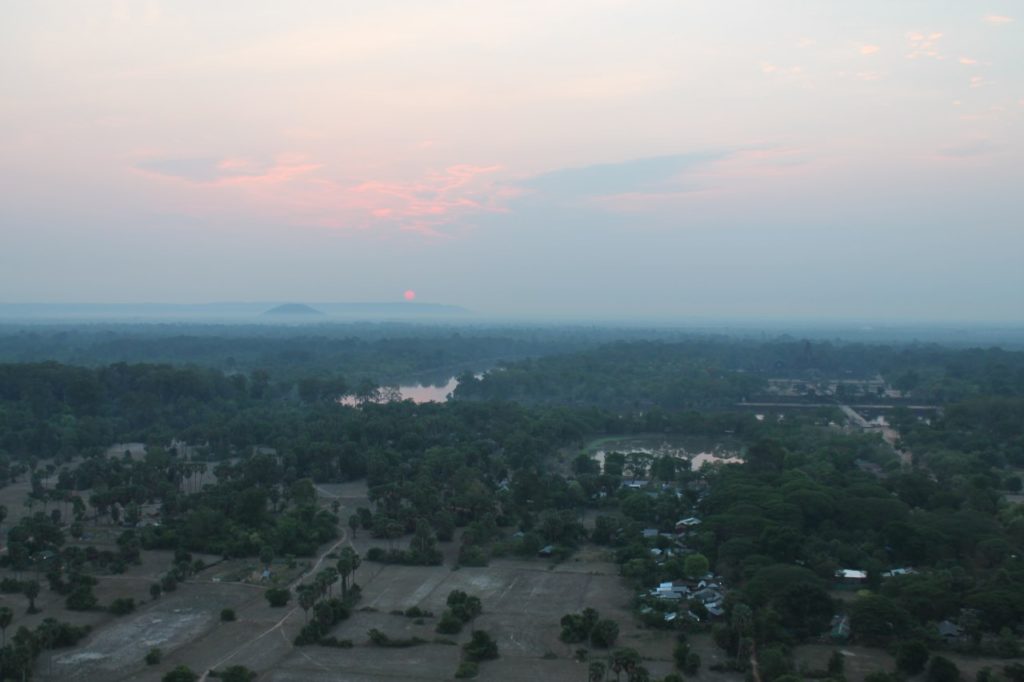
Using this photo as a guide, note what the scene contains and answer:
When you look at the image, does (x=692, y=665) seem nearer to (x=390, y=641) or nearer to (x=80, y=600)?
(x=390, y=641)

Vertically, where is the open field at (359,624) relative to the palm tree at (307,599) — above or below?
below

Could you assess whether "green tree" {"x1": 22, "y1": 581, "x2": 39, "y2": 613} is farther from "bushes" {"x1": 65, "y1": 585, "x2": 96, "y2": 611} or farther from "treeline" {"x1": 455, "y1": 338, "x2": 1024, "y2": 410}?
"treeline" {"x1": 455, "y1": 338, "x2": 1024, "y2": 410}

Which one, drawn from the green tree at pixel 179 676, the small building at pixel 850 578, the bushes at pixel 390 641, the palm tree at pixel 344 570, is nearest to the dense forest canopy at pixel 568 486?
the small building at pixel 850 578

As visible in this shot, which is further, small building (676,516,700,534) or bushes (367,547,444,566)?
small building (676,516,700,534)

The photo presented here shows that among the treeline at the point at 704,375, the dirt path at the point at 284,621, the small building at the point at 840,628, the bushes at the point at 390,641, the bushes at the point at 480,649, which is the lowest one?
the dirt path at the point at 284,621

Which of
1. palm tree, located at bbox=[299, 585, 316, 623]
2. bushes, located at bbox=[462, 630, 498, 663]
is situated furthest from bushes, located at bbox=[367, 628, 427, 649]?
palm tree, located at bbox=[299, 585, 316, 623]

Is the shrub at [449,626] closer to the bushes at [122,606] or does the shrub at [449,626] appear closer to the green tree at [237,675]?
the green tree at [237,675]

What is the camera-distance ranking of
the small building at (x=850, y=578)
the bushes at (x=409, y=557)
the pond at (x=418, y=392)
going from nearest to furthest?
the small building at (x=850, y=578), the bushes at (x=409, y=557), the pond at (x=418, y=392)

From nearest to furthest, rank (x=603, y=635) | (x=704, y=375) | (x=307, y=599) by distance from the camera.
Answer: (x=603, y=635)
(x=307, y=599)
(x=704, y=375)

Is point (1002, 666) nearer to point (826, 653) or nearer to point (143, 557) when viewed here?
point (826, 653)

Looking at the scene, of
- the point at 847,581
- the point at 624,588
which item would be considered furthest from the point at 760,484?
the point at 624,588

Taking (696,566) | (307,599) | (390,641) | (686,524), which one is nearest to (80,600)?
(307,599)
